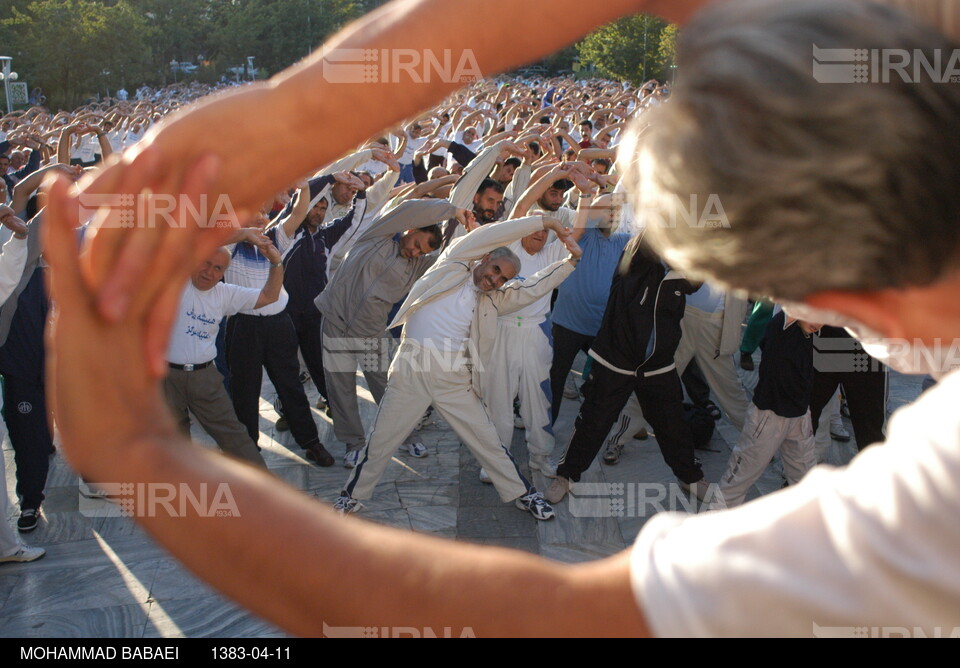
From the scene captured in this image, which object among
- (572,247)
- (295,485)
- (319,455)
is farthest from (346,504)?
(572,247)

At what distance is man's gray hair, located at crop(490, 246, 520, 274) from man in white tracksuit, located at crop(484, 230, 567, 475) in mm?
451

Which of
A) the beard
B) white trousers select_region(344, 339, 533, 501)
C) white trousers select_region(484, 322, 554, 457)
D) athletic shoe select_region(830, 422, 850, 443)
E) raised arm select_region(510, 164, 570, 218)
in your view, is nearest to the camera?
white trousers select_region(344, 339, 533, 501)

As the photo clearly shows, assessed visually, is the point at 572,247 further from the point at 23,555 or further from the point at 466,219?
the point at 23,555

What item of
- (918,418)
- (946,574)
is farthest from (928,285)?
(946,574)

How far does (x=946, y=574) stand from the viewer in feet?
1.78

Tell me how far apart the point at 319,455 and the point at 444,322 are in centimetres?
169

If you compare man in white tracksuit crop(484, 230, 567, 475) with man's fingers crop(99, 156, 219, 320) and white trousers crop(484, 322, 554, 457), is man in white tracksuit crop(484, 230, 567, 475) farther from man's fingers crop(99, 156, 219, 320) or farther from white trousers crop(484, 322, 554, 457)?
man's fingers crop(99, 156, 219, 320)

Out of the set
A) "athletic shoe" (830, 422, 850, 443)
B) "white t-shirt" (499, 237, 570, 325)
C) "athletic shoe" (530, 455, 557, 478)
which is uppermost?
"white t-shirt" (499, 237, 570, 325)

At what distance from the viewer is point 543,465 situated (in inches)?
233

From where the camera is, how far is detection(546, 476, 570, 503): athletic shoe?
5.49m

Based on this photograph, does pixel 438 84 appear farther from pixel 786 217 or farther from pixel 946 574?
pixel 946 574

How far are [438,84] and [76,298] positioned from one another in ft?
1.05

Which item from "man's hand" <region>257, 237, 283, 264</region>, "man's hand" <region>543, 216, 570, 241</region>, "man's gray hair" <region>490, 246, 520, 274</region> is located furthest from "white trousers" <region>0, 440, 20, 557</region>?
"man's hand" <region>543, 216, 570, 241</region>

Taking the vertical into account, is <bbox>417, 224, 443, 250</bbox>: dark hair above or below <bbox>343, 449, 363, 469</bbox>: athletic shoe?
above
